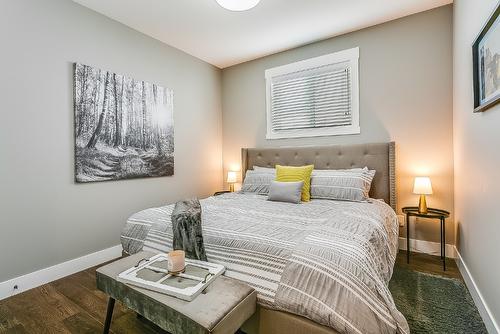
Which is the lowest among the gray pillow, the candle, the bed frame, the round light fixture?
the candle

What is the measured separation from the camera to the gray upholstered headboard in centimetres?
288

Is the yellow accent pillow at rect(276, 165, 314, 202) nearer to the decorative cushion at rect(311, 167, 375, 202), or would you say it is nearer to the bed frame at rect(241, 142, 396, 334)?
the decorative cushion at rect(311, 167, 375, 202)

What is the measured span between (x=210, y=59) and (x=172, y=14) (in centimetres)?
123

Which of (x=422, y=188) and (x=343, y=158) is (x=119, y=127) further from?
(x=422, y=188)

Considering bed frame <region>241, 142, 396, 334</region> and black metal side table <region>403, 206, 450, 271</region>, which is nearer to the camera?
black metal side table <region>403, 206, 450, 271</region>

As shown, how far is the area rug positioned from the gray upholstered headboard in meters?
0.87

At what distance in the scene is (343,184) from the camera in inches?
107

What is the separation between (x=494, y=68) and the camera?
1.49 meters

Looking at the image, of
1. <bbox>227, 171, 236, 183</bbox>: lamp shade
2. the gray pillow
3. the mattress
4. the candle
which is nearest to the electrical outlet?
the mattress

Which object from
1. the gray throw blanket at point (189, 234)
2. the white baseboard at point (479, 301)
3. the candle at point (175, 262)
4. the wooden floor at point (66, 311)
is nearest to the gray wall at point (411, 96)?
the white baseboard at point (479, 301)

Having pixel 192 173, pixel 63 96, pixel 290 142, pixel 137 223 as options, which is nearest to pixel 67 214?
pixel 137 223

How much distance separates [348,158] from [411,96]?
37.7 inches

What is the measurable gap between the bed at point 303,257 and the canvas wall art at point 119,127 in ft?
3.36

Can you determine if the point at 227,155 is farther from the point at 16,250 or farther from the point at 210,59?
the point at 16,250
